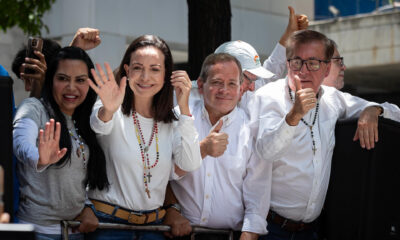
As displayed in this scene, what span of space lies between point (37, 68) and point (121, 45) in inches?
225

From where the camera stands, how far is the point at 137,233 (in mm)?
3658

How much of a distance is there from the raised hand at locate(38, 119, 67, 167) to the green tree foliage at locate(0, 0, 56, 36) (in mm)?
5414

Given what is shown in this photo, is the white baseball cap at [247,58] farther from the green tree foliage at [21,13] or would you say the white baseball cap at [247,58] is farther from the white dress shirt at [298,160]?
the green tree foliage at [21,13]

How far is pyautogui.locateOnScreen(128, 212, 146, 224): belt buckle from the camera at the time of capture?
364 cm

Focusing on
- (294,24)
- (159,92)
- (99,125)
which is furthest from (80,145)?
(294,24)

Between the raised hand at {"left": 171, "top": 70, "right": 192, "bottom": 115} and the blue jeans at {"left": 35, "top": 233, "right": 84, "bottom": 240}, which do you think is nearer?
the blue jeans at {"left": 35, "top": 233, "right": 84, "bottom": 240}

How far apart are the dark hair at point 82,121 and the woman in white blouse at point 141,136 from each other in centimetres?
6

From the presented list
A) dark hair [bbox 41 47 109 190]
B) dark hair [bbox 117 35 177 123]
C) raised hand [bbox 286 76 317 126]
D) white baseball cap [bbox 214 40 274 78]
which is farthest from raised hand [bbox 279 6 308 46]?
dark hair [bbox 41 47 109 190]

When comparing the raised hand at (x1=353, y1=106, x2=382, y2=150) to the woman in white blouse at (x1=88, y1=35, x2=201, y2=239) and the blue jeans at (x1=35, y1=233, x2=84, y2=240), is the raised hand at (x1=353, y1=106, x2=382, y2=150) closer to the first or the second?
the woman in white blouse at (x1=88, y1=35, x2=201, y2=239)

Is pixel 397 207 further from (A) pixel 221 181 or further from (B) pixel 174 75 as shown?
(B) pixel 174 75

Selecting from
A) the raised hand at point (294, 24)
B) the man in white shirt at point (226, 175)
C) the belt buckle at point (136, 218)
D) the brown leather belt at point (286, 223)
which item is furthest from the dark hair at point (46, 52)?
the raised hand at point (294, 24)

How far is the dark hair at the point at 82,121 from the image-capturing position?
358 cm

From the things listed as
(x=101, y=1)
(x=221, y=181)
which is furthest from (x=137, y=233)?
(x=101, y=1)

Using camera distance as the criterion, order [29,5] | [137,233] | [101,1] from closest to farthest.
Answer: [137,233] → [29,5] → [101,1]
